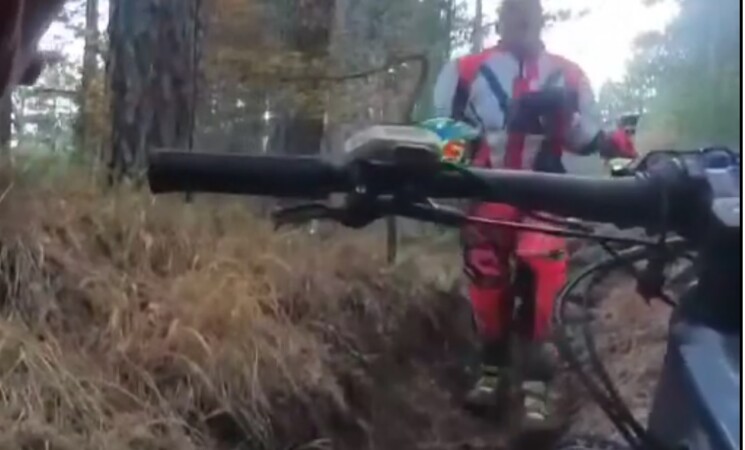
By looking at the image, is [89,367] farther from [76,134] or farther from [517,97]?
[76,134]

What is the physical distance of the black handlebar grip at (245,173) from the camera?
1.48 ft

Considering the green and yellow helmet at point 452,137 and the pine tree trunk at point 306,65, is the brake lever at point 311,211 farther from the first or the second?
the pine tree trunk at point 306,65

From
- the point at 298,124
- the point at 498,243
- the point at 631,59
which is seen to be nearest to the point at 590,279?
the point at 631,59

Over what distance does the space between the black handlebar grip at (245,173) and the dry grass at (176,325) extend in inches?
19.6

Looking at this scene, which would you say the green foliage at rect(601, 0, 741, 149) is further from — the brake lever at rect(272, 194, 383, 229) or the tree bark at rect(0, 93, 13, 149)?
the tree bark at rect(0, 93, 13, 149)

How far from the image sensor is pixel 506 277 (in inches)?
47.3

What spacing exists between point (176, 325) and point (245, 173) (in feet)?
2.20

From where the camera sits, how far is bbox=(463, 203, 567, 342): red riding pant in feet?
3.56

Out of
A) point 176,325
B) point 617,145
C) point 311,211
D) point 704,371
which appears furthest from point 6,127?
point 704,371

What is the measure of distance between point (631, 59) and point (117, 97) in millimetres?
796

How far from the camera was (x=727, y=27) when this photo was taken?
0.60m

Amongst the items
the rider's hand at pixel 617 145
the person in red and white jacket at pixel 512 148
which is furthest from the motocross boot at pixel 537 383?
the rider's hand at pixel 617 145

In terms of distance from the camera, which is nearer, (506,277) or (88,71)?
(506,277)

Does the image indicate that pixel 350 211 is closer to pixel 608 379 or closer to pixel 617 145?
pixel 608 379
